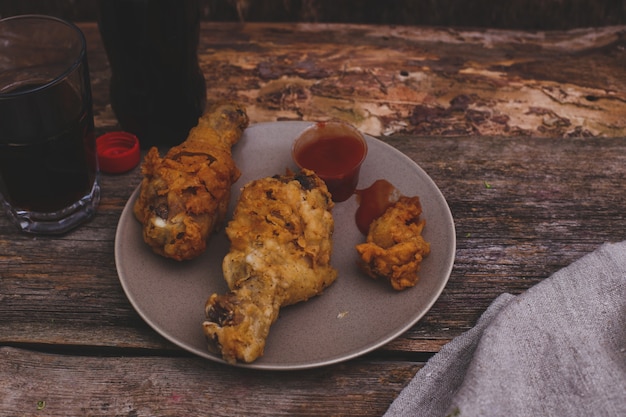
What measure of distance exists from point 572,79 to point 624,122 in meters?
0.44

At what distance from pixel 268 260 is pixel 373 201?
79 centimetres

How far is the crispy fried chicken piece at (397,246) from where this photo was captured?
2.88 m

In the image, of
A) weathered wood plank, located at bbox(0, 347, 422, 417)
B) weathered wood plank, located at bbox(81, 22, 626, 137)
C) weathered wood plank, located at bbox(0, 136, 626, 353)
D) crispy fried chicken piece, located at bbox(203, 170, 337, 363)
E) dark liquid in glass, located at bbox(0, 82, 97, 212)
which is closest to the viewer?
crispy fried chicken piece, located at bbox(203, 170, 337, 363)

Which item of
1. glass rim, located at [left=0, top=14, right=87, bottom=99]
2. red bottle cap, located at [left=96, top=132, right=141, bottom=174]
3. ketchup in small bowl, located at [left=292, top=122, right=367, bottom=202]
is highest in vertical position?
glass rim, located at [left=0, top=14, right=87, bottom=99]

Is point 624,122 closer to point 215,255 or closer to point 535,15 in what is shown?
point 535,15

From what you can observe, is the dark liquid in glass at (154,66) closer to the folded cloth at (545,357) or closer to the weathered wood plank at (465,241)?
the weathered wood plank at (465,241)

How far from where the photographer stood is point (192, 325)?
279cm

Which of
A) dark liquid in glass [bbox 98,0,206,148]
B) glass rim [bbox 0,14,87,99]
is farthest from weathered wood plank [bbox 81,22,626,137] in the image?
glass rim [bbox 0,14,87,99]

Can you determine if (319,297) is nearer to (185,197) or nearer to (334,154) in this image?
(185,197)

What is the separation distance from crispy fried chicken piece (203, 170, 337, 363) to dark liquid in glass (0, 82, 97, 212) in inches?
30.7

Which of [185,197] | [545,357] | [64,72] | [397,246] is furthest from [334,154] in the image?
[545,357]

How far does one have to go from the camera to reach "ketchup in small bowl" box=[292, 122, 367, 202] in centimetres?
329

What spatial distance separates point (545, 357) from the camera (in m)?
2.57

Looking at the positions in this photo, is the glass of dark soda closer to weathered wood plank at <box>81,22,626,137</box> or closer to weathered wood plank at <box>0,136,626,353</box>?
weathered wood plank at <box>0,136,626,353</box>
